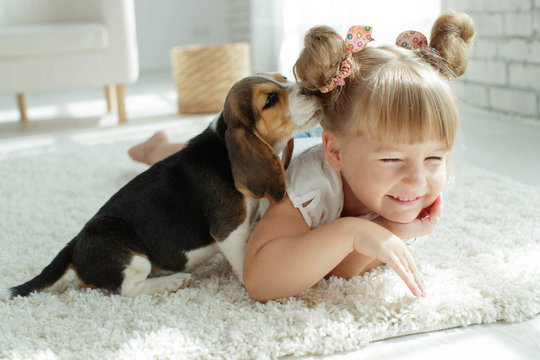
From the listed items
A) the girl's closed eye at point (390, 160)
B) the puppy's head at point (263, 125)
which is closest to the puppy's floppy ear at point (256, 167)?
the puppy's head at point (263, 125)

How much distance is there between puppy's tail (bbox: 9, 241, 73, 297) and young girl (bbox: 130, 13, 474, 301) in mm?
414

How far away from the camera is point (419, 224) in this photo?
4.04 ft


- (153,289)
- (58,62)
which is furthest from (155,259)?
(58,62)

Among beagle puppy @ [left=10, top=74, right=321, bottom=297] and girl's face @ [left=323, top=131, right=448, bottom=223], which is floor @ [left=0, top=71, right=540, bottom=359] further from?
beagle puppy @ [left=10, top=74, right=321, bottom=297]

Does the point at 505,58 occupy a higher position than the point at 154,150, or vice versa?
the point at 505,58

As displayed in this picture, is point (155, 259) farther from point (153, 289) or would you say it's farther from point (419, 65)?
point (419, 65)

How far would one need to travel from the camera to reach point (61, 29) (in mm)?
3525

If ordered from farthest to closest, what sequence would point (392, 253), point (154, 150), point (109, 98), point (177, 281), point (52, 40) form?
point (109, 98), point (52, 40), point (154, 150), point (177, 281), point (392, 253)

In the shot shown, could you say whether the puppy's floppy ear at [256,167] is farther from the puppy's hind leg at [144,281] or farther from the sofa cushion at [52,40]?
the sofa cushion at [52,40]

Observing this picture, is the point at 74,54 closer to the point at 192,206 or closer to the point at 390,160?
the point at 192,206

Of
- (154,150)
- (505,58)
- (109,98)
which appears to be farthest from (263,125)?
(109,98)

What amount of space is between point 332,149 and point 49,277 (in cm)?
69

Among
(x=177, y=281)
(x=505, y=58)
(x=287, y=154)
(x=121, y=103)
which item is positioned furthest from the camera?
(x=121, y=103)

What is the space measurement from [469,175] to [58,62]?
8.76 feet
